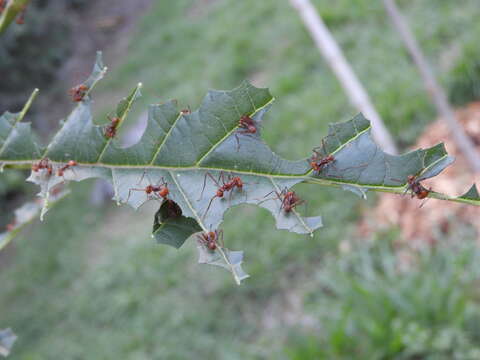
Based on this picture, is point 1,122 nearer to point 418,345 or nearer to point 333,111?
point 418,345

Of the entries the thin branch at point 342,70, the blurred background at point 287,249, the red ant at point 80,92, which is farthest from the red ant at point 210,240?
the thin branch at point 342,70

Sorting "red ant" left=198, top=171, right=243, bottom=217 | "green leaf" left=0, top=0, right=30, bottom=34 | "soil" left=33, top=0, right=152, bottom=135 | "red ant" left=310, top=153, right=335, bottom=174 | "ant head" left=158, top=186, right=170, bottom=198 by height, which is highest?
"soil" left=33, top=0, right=152, bottom=135

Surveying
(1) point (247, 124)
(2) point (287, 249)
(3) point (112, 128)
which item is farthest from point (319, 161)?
(2) point (287, 249)

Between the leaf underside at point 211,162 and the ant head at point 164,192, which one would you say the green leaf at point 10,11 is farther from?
the ant head at point 164,192

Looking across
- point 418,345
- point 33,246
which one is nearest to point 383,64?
point 418,345

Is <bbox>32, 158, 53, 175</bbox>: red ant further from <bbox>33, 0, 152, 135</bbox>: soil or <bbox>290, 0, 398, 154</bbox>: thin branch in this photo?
<bbox>33, 0, 152, 135</bbox>: soil

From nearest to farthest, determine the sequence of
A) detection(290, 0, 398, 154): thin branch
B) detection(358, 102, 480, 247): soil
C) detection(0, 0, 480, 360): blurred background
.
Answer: detection(0, 0, 480, 360): blurred background < detection(358, 102, 480, 247): soil < detection(290, 0, 398, 154): thin branch

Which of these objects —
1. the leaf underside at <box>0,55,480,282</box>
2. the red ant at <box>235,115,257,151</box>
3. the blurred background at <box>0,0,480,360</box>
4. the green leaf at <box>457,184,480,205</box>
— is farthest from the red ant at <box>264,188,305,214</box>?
the blurred background at <box>0,0,480,360</box>
